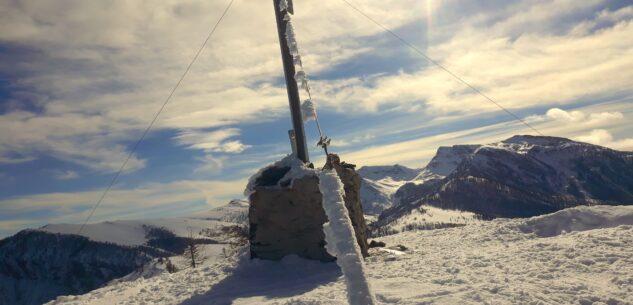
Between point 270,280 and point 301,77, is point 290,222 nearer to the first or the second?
point 270,280

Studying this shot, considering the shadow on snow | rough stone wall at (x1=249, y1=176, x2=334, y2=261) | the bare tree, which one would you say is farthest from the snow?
the bare tree

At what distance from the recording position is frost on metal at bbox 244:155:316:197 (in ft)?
76.4

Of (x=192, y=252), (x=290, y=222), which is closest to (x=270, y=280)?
(x=290, y=222)

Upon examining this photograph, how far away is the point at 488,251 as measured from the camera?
20.9m

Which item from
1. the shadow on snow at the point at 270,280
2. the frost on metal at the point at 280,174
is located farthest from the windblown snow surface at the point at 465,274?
the frost on metal at the point at 280,174

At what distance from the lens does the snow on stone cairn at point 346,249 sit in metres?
5.24

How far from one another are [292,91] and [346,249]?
17056 millimetres

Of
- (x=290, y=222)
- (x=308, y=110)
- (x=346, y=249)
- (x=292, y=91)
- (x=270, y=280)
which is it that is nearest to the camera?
(x=346, y=249)

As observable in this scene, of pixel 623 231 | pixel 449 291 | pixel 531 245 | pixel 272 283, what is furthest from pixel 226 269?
pixel 623 231

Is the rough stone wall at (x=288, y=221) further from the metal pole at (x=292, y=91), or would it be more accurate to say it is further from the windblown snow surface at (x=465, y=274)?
the metal pole at (x=292, y=91)

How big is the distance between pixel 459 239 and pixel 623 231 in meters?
9.09

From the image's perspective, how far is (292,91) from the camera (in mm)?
21875

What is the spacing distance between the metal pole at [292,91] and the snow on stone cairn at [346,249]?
573 inches

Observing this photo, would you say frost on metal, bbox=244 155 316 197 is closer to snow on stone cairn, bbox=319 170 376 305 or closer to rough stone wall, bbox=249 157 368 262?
rough stone wall, bbox=249 157 368 262
